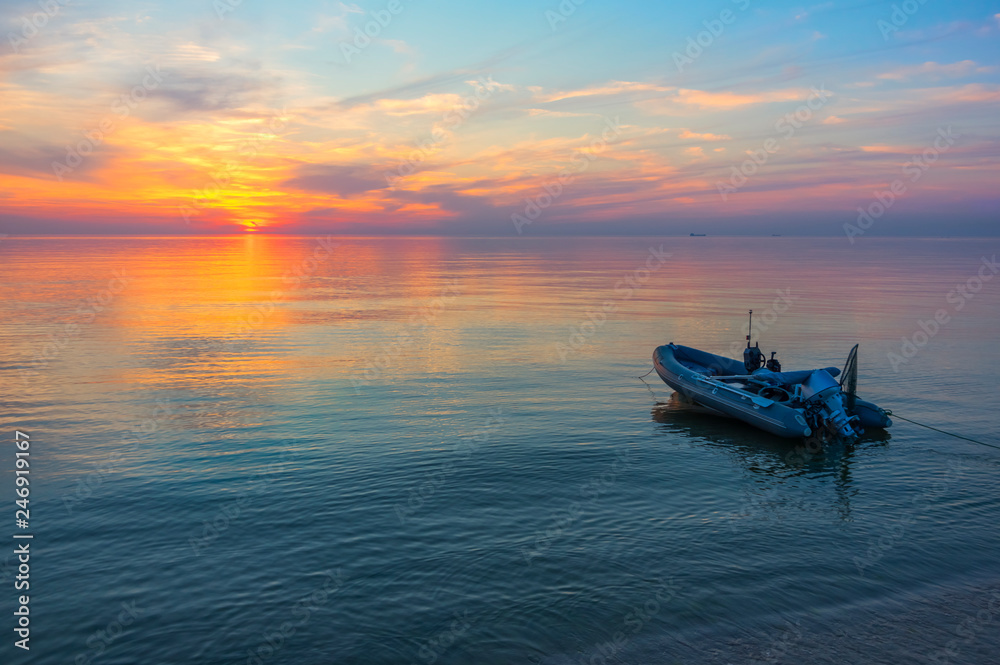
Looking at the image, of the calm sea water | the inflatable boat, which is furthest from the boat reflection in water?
the inflatable boat

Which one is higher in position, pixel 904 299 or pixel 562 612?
pixel 904 299

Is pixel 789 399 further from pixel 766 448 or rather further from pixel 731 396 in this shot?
pixel 766 448

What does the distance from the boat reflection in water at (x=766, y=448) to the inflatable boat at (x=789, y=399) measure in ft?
1.80

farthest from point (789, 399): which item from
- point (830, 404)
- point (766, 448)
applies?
point (766, 448)

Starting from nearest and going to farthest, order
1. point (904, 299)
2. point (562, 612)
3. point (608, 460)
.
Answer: point (562, 612) → point (608, 460) → point (904, 299)

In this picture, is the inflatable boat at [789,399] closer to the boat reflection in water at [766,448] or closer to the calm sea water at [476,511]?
the boat reflection in water at [766,448]

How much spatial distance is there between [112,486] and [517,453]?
532 inches

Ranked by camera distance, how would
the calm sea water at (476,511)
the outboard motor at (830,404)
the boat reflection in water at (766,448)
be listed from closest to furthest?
the calm sea water at (476,511) < the boat reflection in water at (766,448) < the outboard motor at (830,404)

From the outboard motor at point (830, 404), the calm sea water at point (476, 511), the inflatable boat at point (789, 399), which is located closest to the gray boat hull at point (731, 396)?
the inflatable boat at point (789, 399)

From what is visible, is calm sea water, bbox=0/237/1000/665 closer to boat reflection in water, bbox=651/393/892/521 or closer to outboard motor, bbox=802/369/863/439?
boat reflection in water, bbox=651/393/892/521

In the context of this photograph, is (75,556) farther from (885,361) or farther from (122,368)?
(885,361)

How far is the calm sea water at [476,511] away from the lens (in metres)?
13.7

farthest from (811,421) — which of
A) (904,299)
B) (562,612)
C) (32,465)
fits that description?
(904,299)

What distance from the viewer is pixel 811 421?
1074 inches
